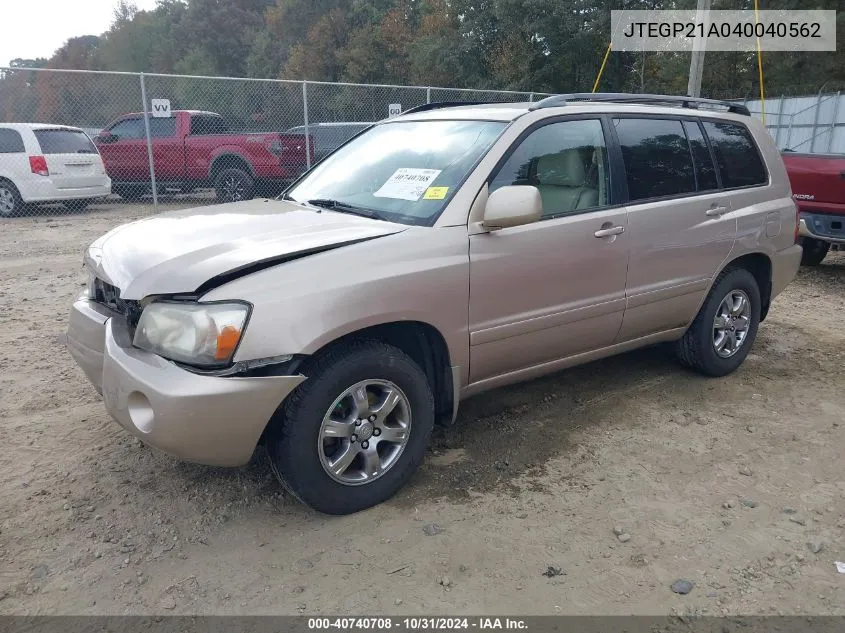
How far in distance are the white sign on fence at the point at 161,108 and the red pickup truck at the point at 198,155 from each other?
80 centimetres

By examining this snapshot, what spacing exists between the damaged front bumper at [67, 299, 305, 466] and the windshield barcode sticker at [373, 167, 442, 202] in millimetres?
1219

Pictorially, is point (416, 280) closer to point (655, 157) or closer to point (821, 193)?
point (655, 157)

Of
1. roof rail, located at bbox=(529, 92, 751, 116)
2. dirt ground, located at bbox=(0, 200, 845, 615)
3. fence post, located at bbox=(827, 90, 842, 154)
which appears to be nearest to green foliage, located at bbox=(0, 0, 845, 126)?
fence post, located at bbox=(827, 90, 842, 154)

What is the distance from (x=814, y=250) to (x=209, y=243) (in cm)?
791

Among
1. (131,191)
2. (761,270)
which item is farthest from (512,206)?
(131,191)

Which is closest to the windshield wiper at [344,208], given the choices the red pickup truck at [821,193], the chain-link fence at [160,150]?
the red pickup truck at [821,193]

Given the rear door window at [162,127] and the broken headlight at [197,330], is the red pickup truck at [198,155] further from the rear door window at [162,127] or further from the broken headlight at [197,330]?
the broken headlight at [197,330]

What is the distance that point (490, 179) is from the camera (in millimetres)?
3406

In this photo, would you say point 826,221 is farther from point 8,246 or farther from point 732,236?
point 8,246

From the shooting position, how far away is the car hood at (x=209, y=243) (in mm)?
2787

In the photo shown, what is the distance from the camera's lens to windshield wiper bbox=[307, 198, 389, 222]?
3.45 meters

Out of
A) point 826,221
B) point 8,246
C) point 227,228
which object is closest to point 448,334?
point 227,228

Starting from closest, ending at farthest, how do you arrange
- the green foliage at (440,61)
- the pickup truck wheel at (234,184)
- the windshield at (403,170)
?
the windshield at (403,170) < the pickup truck wheel at (234,184) < the green foliage at (440,61)

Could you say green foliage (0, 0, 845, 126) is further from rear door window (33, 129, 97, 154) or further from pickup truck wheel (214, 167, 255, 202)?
pickup truck wheel (214, 167, 255, 202)
